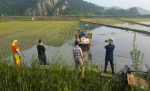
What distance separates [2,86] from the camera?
3744 mm

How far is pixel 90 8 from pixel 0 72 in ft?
458

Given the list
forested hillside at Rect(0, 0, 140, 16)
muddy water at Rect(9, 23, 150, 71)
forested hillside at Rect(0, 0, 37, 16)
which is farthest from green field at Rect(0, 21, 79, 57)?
forested hillside at Rect(0, 0, 37, 16)

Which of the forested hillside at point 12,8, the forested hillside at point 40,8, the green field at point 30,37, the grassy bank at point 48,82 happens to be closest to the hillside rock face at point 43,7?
the forested hillside at point 40,8

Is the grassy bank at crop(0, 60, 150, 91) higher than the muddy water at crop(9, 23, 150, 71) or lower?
higher

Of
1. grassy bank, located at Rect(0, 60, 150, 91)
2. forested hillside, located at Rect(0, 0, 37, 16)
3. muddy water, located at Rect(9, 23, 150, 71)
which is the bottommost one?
muddy water, located at Rect(9, 23, 150, 71)

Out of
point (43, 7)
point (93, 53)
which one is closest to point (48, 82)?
point (93, 53)

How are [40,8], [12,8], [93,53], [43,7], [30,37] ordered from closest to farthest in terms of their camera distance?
[93,53], [30,37], [12,8], [40,8], [43,7]

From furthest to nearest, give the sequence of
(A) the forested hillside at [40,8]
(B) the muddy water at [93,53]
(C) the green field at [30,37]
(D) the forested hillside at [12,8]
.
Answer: (A) the forested hillside at [40,8] → (D) the forested hillside at [12,8] → (C) the green field at [30,37] → (B) the muddy water at [93,53]

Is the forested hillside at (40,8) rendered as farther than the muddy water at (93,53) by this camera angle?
Yes

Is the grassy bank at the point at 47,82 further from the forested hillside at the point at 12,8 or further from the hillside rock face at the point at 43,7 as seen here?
the hillside rock face at the point at 43,7

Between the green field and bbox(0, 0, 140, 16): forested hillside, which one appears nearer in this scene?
the green field

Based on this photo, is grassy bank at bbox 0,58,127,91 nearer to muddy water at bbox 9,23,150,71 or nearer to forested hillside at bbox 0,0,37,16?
muddy water at bbox 9,23,150,71

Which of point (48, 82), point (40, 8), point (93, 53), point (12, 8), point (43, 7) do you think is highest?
point (43, 7)

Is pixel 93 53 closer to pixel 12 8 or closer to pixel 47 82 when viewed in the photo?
pixel 47 82
